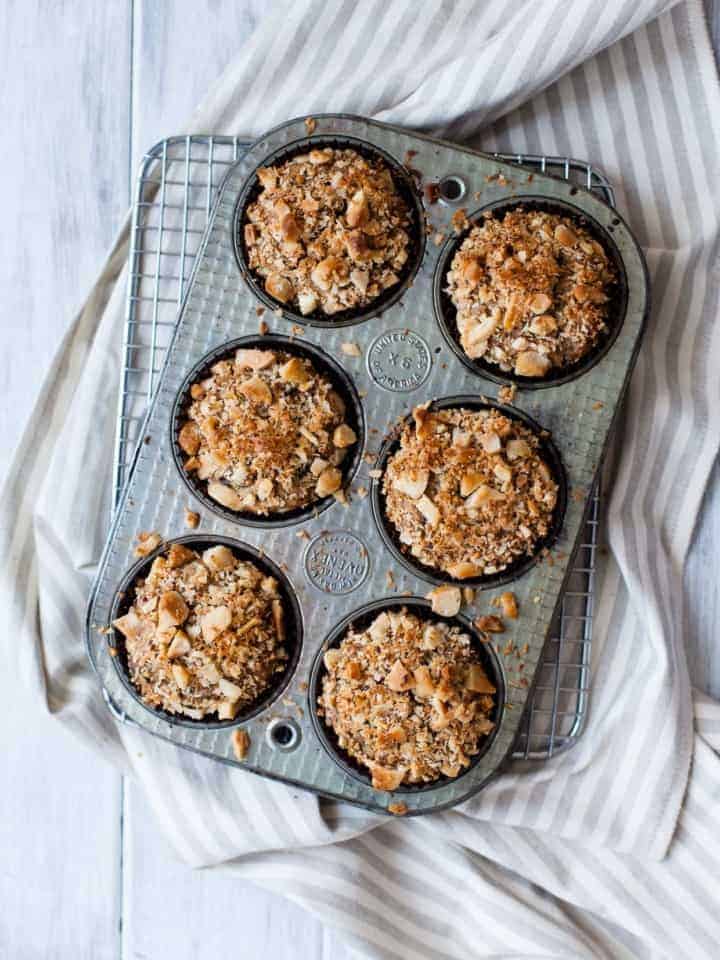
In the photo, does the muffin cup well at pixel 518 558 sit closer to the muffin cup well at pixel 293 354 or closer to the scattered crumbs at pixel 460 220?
the muffin cup well at pixel 293 354

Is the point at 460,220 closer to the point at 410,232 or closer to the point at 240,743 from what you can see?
the point at 410,232

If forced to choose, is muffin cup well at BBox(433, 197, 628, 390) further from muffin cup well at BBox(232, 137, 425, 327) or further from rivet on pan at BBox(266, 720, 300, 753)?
rivet on pan at BBox(266, 720, 300, 753)

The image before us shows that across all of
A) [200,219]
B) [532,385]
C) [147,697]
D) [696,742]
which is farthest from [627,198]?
[147,697]

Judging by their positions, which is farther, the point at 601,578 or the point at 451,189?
the point at 601,578

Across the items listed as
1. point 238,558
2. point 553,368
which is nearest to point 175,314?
point 238,558

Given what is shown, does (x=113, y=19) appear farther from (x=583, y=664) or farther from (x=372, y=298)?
(x=583, y=664)

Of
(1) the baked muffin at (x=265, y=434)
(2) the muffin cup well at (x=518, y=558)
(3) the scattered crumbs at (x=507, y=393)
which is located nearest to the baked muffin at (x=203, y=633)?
(1) the baked muffin at (x=265, y=434)

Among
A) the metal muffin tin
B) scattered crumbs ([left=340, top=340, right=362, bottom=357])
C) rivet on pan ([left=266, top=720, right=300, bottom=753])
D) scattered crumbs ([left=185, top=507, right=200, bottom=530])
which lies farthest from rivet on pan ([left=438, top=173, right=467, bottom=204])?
rivet on pan ([left=266, top=720, right=300, bottom=753])
